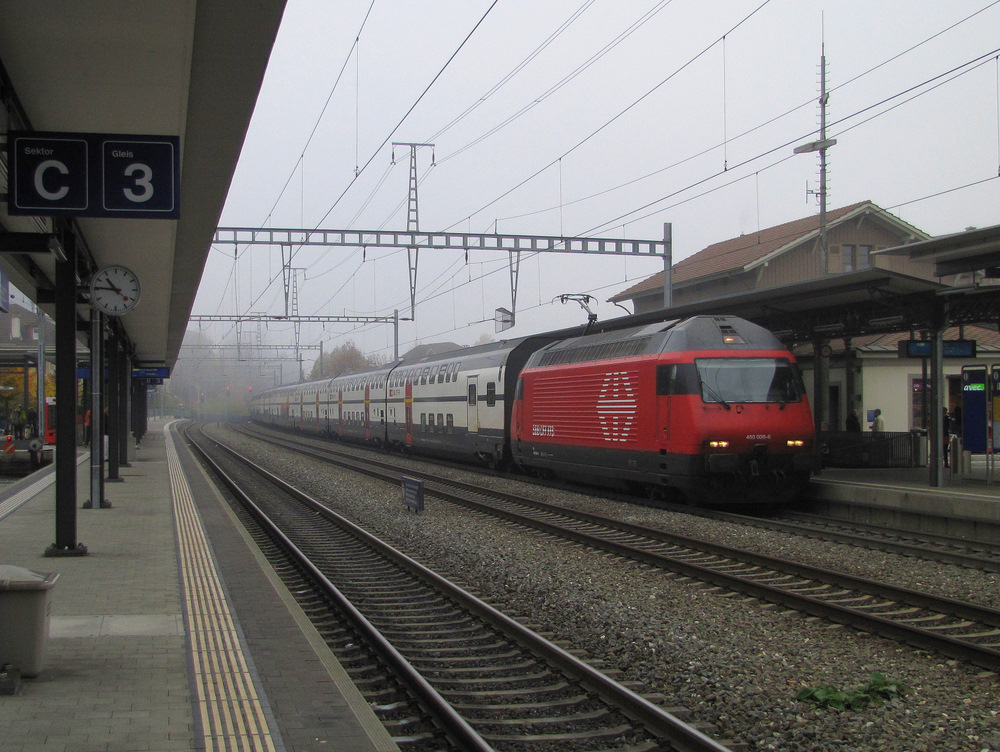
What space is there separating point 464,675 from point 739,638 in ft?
7.26

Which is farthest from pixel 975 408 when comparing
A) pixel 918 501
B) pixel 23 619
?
pixel 23 619

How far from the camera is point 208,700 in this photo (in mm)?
5234

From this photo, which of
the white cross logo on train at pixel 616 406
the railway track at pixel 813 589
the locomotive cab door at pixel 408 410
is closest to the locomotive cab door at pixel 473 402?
the locomotive cab door at pixel 408 410

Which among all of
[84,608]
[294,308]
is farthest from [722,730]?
[294,308]

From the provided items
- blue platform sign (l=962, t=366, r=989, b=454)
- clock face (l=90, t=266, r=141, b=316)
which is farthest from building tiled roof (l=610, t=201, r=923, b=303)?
clock face (l=90, t=266, r=141, b=316)

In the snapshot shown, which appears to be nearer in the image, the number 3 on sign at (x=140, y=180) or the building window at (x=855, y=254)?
the number 3 on sign at (x=140, y=180)

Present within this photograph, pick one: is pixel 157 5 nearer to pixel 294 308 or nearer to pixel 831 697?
pixel 831 697

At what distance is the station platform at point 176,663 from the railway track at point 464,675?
1.42 feet

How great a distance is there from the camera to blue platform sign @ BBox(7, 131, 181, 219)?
7691 millimetres

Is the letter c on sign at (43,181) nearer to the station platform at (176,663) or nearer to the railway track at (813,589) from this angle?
the station platform at (176,663)

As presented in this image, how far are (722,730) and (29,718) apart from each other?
3776 millimetres

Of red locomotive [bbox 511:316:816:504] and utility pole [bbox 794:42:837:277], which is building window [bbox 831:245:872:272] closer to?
utility pole [bbox 794:42:837:277]

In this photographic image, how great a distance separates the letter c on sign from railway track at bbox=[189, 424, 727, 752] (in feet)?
14.1

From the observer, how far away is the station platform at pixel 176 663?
4.71 meters
